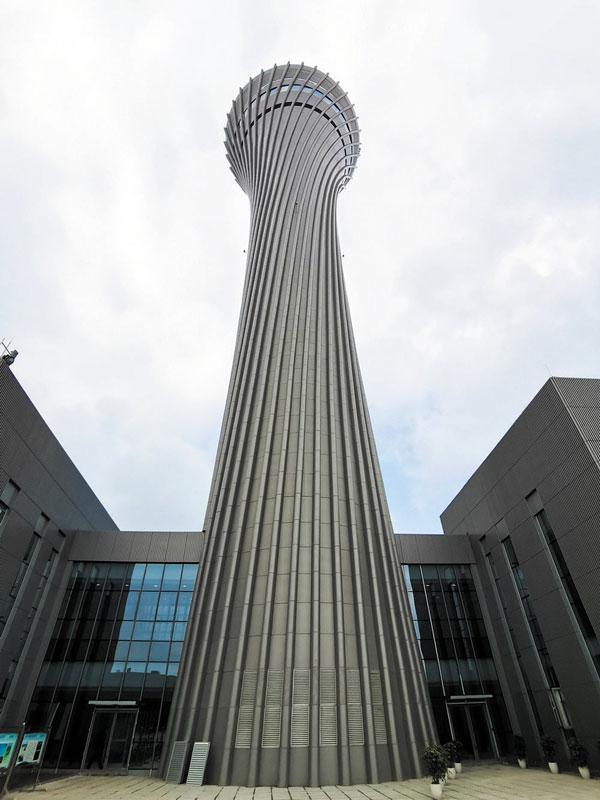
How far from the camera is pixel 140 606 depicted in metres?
25.4

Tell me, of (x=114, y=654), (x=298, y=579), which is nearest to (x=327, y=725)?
(x=298, y=579)

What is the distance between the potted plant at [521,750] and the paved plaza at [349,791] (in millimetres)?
4605

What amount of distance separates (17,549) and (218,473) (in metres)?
9.66

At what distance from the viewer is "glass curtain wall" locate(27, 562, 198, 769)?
868 inches

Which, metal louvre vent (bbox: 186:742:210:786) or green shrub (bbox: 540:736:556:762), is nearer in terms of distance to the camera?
metal louvre vent (bbox: 186:742:210:786)

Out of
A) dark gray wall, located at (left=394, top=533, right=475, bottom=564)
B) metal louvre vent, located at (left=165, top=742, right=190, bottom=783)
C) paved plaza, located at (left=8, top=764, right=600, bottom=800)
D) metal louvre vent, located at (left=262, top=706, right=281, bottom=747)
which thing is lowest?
paved plaza, located at (left=8, top=764, right=600, bottom=800)

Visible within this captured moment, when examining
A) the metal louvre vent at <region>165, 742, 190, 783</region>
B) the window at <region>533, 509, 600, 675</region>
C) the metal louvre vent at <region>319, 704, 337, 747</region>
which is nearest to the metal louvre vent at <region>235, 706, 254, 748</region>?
the metal louvre vent at <region>165, 742, 190, 783</region>

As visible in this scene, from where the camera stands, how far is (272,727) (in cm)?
1596

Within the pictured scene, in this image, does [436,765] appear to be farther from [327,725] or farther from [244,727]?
[244,727]

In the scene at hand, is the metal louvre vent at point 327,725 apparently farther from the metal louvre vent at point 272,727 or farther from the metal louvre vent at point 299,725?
the metal louvre vent at point 272,727

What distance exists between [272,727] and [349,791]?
3099 mm

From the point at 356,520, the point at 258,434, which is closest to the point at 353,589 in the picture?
the point at 356,520

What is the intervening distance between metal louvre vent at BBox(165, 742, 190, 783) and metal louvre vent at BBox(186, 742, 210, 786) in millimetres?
332

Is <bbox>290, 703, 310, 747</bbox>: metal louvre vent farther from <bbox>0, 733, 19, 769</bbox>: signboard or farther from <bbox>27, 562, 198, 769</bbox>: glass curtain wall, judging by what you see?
<bbox>27, 562, 198, 769</bbox>: glass curtain wall
